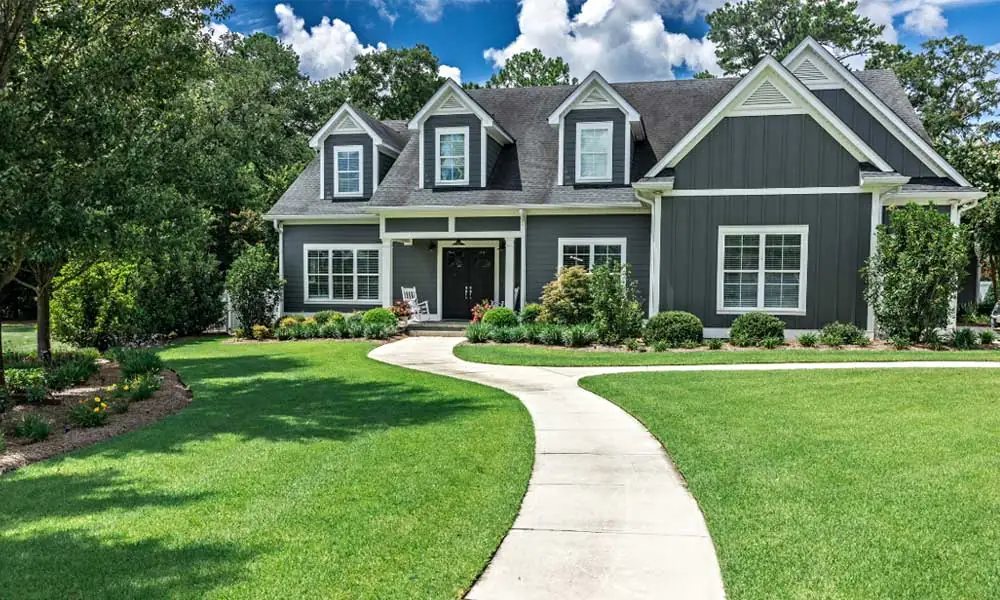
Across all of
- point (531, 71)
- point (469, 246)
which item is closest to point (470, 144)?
point (469, 246)

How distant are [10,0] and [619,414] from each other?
9.52 meters

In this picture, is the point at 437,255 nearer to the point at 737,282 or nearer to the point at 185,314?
the point at 185,314

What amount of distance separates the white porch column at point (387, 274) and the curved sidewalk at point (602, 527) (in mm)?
12529

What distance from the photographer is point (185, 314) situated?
19.6m

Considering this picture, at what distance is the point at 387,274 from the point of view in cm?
1997

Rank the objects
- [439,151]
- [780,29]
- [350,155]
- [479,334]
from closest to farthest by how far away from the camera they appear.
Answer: [479,334]
[439,151]
[350,155]
[780,29]

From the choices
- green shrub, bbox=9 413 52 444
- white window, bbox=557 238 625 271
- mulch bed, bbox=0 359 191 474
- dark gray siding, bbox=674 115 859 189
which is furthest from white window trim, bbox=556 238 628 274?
green shrub, bbox=9 413 52 444

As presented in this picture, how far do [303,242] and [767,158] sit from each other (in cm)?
1386

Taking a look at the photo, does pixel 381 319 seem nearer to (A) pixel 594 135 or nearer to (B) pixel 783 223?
(A) pixel 594 135

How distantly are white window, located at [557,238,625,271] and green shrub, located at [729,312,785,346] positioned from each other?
13.7ft

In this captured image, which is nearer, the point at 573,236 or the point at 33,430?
the point at 33,430

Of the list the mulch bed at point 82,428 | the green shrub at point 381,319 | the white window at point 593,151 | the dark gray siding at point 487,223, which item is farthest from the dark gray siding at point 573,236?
the mulch bed at point 82,428

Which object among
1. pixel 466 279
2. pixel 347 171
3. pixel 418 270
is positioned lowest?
pixel 466 279

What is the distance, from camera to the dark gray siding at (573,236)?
18.4m
